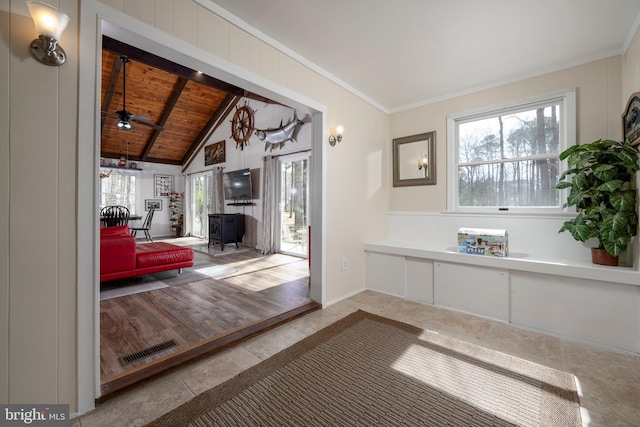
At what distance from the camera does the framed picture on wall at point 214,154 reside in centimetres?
800

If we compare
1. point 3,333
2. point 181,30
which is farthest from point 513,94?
point 3,333

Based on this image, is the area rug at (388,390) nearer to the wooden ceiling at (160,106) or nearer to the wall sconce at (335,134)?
the wall sconce at (335,134)

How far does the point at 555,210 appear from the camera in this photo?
279 centimetres

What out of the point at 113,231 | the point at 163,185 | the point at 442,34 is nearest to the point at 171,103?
the point at 163,185

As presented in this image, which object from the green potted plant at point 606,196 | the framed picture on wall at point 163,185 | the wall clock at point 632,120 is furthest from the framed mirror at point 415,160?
the framed picture on wall at point 163,185

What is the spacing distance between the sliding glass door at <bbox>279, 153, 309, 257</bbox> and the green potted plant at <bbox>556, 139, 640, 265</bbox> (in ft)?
13.5

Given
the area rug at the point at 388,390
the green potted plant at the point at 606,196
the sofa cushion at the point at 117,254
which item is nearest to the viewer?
the area rug at the point at 388,390

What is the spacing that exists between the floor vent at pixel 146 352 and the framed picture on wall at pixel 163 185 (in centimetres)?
849

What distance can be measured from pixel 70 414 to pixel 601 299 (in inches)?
145

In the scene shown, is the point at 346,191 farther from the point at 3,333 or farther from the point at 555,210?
the point at 3,333

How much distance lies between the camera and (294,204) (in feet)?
19.5

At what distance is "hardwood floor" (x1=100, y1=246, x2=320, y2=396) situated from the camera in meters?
1.88

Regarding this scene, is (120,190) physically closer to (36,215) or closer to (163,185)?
(163,185)

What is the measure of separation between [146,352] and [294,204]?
165 inches
